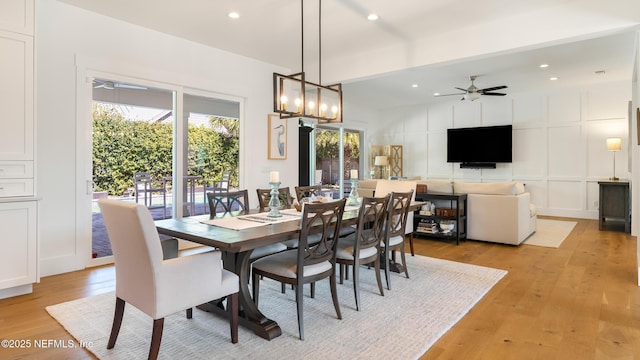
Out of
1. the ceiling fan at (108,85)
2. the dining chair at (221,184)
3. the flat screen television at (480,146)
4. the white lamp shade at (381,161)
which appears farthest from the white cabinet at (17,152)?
the flat screen television at (480,146)

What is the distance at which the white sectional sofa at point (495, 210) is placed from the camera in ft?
16.6

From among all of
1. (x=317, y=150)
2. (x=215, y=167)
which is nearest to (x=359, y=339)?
(x=215, y=167)

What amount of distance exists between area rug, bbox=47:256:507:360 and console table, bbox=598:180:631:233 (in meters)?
4.34

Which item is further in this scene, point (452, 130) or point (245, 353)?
point (452, 130)

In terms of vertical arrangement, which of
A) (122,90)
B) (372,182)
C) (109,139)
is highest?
(122,90)

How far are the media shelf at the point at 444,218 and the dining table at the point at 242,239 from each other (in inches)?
116

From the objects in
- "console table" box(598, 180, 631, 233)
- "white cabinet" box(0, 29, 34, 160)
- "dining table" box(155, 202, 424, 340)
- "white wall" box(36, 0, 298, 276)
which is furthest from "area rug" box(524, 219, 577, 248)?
"white cabinet" box(0, 29, 34, 160)

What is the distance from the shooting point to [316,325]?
258 centimetres

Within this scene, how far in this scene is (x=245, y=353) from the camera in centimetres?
219

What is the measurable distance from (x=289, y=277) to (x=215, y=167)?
3.19m

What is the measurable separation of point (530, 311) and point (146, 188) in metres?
4.28

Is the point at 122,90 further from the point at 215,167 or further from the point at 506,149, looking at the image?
the point at 506,149

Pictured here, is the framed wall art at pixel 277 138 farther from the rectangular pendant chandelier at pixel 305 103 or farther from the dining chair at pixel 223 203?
the dining chair at pixel 223 203

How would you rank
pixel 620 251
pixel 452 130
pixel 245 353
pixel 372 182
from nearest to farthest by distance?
1. pixel 245 353
2. pixel 620 251
3. pixel 372 182
4. pixel 452 130
